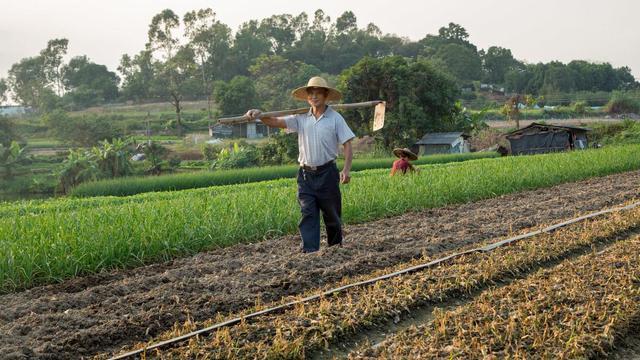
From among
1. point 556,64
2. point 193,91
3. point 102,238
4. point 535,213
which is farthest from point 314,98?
point 556,64

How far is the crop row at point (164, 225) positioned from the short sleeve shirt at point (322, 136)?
1660 mm

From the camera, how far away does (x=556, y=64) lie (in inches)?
3297

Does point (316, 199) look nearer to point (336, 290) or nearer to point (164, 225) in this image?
point (336, 290)

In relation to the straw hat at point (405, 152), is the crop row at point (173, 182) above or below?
below

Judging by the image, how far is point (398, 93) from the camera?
34.7m

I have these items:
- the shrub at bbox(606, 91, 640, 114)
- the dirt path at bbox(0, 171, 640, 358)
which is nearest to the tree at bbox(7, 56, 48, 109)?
the shrub at bbox(606, 91, 640, 114)

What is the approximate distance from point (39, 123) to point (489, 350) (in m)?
46.4

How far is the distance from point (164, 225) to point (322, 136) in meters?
1.98

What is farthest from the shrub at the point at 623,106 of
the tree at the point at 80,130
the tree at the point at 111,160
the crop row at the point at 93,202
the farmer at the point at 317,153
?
the farmer at the point at 317,153

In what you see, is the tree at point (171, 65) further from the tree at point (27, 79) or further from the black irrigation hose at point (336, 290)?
the black irrigation hose at point (336, 290)

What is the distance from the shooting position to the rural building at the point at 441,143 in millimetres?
34375

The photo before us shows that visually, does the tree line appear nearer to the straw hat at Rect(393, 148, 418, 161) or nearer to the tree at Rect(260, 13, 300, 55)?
the tree at Rect(260, 13, 300, 55)

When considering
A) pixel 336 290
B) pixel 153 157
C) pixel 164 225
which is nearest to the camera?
pixel 336 290

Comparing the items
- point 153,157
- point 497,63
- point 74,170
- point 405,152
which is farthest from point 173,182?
point 497,63
